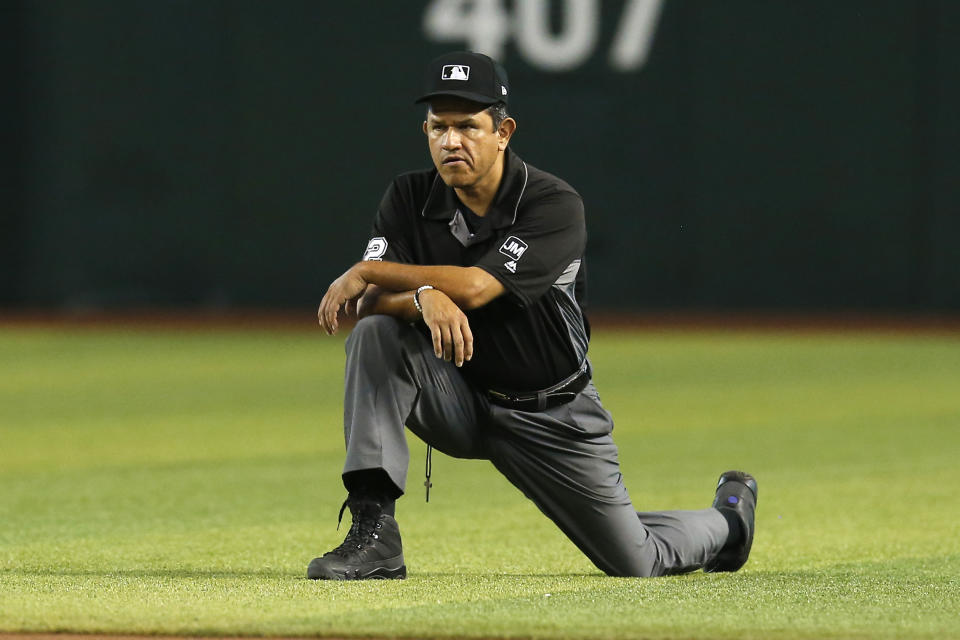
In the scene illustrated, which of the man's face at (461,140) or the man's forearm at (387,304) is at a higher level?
the man's face at (461,140)

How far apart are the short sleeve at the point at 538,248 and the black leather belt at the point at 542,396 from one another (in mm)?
279

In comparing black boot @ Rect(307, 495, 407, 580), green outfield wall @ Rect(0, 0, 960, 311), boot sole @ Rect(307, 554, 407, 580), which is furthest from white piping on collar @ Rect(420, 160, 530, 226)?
green outfield wall @ Rect(0, 0, 960, 311)

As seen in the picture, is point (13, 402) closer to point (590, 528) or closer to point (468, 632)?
point (590, 528)

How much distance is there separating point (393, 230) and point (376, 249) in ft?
0.30

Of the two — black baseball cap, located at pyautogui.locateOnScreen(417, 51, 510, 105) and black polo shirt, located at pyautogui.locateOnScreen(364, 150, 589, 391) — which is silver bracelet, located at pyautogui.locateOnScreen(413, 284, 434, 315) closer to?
black polo shirt, located at pyautogui.locateOnScreen(364, 150, 589, 391)

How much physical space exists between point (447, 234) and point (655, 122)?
11616 millimetres

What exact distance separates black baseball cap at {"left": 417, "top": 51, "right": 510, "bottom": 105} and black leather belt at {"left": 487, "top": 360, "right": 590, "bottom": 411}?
82cm

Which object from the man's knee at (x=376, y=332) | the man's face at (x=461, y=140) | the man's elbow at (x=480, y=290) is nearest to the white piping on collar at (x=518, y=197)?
the man's face at (x=461, y=140)

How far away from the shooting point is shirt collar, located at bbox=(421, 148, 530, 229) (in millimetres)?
4629

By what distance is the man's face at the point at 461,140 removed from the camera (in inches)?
177

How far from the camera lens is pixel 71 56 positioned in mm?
16672

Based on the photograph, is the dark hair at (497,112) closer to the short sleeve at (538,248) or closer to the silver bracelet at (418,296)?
the short sleeve at (538,248)

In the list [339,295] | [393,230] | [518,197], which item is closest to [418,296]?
[339,295]

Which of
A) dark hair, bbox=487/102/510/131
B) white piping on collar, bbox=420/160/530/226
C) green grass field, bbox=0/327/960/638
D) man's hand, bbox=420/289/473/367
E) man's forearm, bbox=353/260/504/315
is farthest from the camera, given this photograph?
white piping on collar, bbox=420/160/530/226
